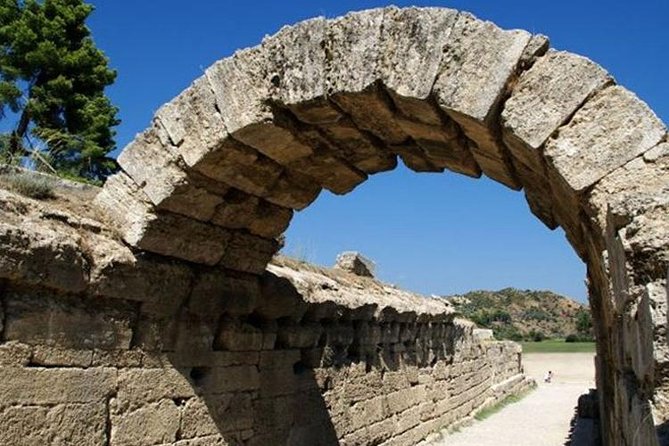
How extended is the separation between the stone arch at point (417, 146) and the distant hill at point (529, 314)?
4663 cm

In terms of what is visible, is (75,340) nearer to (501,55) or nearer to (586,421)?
(501,55)

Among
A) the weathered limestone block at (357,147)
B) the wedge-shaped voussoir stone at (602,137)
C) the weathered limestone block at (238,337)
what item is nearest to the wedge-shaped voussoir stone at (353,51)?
the weathered limestone block at (357,147)

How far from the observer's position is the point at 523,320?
203 feet

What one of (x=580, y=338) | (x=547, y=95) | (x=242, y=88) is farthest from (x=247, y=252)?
(x=580, y=338)

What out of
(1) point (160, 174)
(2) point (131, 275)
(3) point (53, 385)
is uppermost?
(1) point (160, 174)

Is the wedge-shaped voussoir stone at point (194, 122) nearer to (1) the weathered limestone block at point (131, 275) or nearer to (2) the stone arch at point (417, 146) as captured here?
(2) the stone arch at point (417, 146)

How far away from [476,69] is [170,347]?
144 inches

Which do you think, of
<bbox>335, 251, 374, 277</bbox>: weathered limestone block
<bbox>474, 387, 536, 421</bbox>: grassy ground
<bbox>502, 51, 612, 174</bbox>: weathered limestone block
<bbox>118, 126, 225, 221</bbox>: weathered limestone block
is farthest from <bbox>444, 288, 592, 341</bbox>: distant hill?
<bbox>502, 51, 612, 174</bbox>: weathered limestone block

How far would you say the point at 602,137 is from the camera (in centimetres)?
420

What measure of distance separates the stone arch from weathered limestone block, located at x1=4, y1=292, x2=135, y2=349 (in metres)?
0.65

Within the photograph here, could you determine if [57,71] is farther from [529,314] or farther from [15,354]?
[529,314]

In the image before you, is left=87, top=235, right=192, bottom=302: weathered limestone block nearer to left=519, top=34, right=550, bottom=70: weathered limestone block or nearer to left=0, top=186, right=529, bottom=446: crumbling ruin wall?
left=0, top=186, right=529, bottom=446: crumbling ruin wall

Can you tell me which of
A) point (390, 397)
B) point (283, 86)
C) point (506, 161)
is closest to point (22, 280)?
point (283, 86)

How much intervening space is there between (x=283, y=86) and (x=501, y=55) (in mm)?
1642
